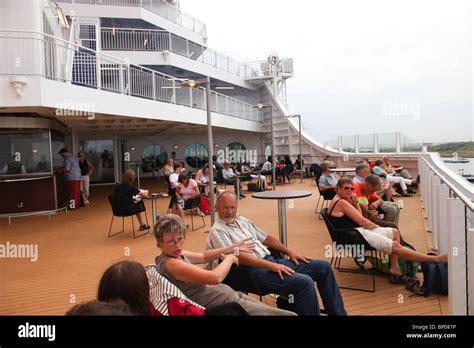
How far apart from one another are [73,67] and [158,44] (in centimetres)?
1169

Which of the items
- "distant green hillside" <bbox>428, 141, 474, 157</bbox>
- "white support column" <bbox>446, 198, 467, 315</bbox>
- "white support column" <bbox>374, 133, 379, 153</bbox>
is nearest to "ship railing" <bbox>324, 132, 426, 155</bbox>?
"white support column" <bbox>374, 133, 379, 153</bbox>

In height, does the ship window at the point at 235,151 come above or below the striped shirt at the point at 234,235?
above

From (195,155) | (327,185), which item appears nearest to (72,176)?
(327,185)

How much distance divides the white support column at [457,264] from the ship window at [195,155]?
70.2 ft

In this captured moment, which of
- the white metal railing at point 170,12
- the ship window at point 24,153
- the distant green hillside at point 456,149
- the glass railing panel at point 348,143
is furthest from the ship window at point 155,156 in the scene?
the distant green hillside at point 456,149

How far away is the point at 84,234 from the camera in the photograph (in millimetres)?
6957

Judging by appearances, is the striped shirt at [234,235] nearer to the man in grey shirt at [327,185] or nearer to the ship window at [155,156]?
the man in grey shirt at [327,185]

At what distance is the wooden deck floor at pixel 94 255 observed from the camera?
11.2 ft

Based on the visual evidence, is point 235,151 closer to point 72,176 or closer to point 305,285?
point 72,176

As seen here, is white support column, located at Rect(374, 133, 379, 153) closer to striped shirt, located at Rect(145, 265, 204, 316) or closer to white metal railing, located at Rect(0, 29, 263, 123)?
white metal railing, located at Rect(0, 29, 263, 123)

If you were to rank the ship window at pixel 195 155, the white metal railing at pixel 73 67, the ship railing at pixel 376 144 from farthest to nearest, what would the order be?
the ship window at pixel 195 155
the ship railing at pixel 376 144
the white metal railing at pixel 73 67

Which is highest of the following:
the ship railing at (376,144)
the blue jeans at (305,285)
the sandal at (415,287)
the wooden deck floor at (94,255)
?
the ship railing at (376,144)
